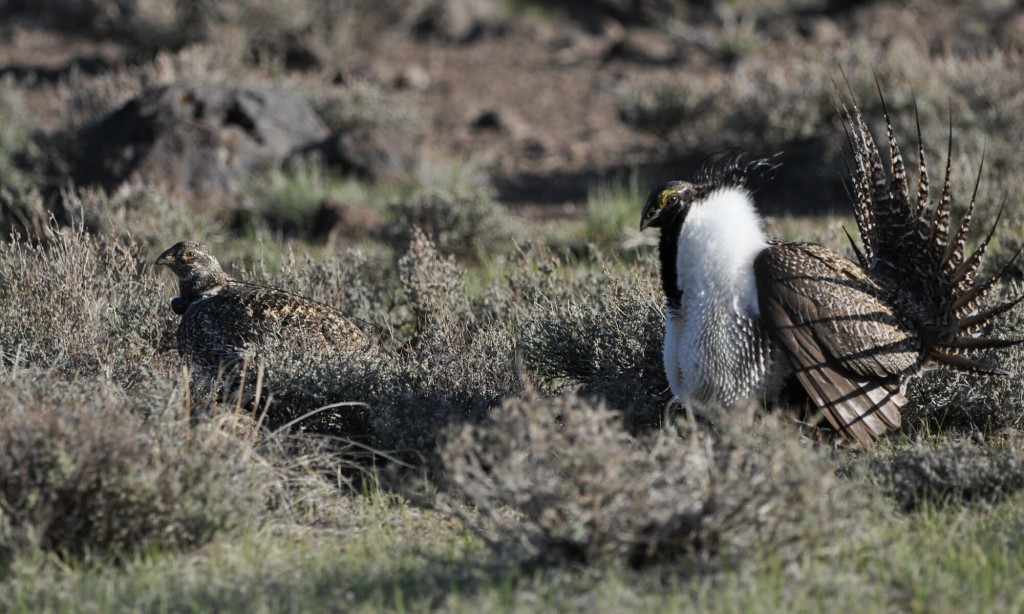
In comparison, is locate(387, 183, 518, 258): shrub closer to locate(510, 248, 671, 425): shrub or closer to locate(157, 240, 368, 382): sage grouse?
locate(510, 248, 671, 425): shrub

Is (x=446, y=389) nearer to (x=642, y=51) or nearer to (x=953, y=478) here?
(x=953, y=478)

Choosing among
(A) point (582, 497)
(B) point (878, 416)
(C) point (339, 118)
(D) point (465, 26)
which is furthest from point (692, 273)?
(D) point (465, 26)

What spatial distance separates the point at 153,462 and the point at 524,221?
16.9 ft

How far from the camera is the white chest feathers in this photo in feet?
13.3

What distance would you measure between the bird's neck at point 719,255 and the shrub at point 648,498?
79 cm

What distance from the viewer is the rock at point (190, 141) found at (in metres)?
8.65

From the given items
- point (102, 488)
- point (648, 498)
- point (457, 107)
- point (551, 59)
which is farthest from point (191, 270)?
point (551, 59)

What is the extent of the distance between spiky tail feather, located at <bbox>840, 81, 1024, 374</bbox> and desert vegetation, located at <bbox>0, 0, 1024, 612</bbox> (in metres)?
0.34

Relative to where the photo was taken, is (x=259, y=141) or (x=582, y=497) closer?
(x=582, y=497)

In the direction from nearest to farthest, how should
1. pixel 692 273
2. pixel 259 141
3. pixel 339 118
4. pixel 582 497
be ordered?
pixel 582 497, pixel 692 273, pixel 259 141, pixel 339 118

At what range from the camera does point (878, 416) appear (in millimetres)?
4215

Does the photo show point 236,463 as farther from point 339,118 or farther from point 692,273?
point 339,118

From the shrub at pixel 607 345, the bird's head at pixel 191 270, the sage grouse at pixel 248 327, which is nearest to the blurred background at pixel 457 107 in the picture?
the shrub at pixel 607 345

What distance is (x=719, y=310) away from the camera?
4.05 metres
